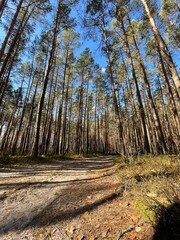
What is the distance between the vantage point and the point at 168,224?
1716 mm

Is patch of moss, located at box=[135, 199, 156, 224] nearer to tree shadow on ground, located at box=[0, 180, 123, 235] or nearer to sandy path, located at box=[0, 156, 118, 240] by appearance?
tree shadow on ground, located at box=[0, 180, 123, 235]

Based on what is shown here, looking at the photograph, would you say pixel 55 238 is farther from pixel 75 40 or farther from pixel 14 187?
pixel 75 40

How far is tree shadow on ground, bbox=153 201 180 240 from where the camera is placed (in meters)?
1.59

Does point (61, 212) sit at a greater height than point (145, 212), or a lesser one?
lesser

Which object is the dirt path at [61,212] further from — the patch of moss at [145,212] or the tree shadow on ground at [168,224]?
the tree shadow on ground at [168,224]

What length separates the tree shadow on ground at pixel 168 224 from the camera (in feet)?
5.22

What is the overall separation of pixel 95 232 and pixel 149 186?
145cm

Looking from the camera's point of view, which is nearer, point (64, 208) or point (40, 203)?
point (64, 208)

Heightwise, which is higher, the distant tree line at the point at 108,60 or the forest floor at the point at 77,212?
the distant tree line at the point at 108,60

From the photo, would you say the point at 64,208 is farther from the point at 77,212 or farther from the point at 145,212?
the point at 145,212

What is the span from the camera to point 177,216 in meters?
1.74

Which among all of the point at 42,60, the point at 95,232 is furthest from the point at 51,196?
the point at 42,60

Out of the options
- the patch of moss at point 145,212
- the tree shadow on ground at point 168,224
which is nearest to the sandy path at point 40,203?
the patch of moss at point 145,212

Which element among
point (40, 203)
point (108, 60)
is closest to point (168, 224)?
point (40, 203)
